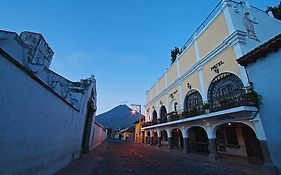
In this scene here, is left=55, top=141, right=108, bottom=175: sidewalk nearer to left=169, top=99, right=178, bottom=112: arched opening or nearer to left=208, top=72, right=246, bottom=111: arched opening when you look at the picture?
left=208, top=72, right=246, bottom=111: arched opening

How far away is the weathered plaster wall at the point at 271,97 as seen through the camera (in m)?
7.46

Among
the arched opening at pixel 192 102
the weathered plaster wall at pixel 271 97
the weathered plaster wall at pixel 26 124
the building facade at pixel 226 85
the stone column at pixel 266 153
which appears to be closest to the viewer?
the weathered plaster wall at pixel 26 124

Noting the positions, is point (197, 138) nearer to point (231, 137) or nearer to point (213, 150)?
point (231, 137)

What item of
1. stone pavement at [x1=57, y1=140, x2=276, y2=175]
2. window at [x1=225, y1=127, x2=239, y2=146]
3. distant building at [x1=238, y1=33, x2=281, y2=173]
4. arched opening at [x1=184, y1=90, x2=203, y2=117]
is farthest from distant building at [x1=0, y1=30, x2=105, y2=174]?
window at [x1=225, y1=127, x2=239, y2=146]

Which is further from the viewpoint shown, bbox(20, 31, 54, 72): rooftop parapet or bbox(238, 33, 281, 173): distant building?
bbox(20, 31, 54, 72): rooftop parapet

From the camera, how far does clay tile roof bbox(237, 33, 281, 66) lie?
24.6 ft

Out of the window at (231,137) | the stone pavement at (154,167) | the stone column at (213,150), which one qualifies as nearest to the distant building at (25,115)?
the stone pavement at (154,167)

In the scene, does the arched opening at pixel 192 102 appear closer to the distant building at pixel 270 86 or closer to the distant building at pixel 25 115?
the distant building at pixel 270 86

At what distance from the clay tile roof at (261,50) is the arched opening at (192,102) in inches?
207

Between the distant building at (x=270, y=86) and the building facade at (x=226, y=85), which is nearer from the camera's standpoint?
the distant building at (x=270, y=86)

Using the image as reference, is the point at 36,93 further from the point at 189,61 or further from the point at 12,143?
the point at 189,61

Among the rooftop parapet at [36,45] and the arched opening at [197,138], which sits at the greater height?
the rooftop parapet at [36,45]

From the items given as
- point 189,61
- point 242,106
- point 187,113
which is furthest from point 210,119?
point 189,61

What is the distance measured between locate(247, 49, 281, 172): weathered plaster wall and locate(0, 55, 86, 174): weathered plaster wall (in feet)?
34.4
